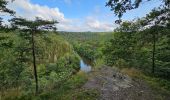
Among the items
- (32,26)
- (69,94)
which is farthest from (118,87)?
(32,26)

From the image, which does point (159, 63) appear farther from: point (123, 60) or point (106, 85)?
point (106, 85)

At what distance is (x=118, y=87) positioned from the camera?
17156mm

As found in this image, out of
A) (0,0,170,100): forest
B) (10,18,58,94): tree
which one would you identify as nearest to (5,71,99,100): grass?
(0,0,170,100): forest

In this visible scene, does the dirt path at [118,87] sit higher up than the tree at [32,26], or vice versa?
the tree at [32,26]

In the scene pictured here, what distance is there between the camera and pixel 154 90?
57.5ft

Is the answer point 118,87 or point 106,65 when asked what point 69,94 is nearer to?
point 118,87

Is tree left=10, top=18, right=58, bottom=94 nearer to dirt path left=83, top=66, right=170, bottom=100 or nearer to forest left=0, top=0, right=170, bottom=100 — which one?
forest left=0, top=0, right=170, bottom=100

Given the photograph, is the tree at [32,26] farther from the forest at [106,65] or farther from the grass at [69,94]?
the grass at [69,94]

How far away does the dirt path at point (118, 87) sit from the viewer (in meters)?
15.0

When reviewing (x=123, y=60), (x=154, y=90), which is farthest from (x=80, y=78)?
(x=123, y=60)

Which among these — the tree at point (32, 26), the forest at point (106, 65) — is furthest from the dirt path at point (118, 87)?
the tree at point (32, 26)

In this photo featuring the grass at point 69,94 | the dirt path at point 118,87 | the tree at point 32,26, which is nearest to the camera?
the grass at point 69,94

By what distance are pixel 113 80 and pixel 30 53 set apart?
10.8m

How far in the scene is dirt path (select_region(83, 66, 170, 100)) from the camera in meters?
15.0
